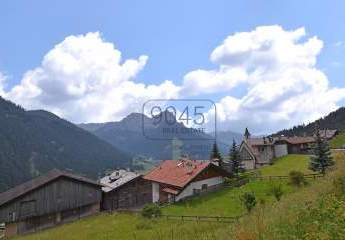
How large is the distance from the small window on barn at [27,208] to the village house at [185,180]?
18.4 meters

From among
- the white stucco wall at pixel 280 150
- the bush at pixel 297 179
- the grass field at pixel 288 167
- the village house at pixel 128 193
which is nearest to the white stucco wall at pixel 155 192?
the village house at pixel 128 193

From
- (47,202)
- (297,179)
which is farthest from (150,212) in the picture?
(47,202)

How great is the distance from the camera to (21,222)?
61812mm

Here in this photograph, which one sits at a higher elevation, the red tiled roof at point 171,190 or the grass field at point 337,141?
the grass field at point 337,141

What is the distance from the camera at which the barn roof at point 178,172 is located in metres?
57.7

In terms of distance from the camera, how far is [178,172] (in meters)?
62.0

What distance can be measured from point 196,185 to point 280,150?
4685 centimetres

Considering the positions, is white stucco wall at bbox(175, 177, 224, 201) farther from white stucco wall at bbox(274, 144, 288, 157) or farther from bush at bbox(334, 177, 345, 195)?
bush at bbox(334, 177, 345, 195)

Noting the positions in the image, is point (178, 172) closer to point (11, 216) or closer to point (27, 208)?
point (27, 208)

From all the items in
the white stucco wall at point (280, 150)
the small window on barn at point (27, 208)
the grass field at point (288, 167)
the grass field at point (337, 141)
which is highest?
the grass field at point (337, 141)

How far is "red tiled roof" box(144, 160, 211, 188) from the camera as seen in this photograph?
5777 cm

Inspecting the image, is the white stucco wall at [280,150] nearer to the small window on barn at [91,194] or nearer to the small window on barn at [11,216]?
the small window on barn at [91,194]

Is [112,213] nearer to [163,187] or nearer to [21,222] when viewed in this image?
[163,187]

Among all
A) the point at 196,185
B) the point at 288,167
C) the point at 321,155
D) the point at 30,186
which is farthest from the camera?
the point at 288,167
